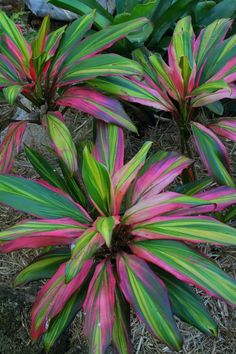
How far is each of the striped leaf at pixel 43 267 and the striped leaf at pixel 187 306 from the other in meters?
0.27

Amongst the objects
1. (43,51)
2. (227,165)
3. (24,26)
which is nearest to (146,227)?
(227,165)

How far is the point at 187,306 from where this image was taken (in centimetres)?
127

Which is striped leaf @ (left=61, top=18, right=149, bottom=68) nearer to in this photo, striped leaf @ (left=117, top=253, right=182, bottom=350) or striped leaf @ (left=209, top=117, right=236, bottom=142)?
striped leaf @ (left=209, top=117, right=236, bottom=142)

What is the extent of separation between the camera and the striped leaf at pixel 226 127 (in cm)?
162

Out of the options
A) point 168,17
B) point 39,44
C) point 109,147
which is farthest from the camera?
point 168,17

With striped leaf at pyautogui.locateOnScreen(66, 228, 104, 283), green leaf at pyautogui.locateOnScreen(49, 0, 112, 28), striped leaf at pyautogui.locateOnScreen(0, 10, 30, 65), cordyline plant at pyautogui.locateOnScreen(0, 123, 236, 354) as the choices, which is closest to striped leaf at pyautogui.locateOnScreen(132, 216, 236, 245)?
cordyline plant at pyautogui.locateOnScreen(0, 123, 236, 354)

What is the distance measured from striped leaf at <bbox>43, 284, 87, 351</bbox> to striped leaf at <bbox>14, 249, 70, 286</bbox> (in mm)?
102

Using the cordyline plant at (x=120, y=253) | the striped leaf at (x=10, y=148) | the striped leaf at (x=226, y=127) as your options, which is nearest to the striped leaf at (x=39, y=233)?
the cordyline plant at (x=120, y=253)

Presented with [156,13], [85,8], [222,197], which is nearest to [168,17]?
[156,13]

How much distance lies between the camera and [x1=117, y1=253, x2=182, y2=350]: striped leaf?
1152 mm

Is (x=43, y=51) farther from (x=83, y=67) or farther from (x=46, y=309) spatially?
(x=46, y=309)

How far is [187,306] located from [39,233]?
0.39 meters

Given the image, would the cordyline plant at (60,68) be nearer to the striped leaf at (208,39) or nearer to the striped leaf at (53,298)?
the striped leaf at (208,39)

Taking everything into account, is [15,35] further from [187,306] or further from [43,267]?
[187,306]
